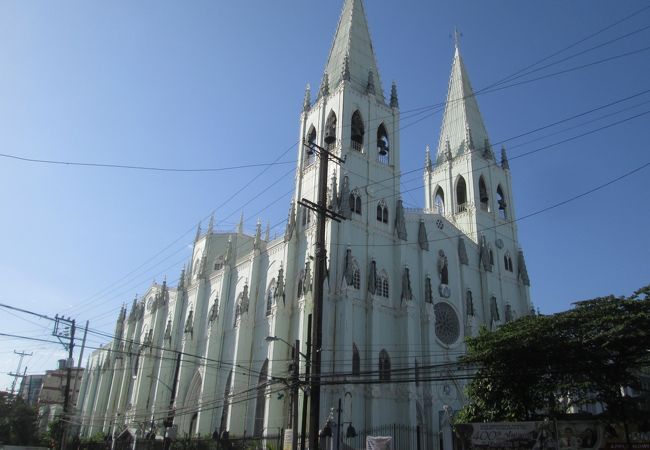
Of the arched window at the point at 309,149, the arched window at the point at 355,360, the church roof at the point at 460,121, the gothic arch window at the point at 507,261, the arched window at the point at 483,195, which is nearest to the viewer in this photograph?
the arched window at the point at 355,360

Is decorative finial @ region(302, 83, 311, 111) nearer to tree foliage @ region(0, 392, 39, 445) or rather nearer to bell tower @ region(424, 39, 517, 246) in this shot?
bell tower @ region(424, 39, 517, 246)

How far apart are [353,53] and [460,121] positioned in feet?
40.8

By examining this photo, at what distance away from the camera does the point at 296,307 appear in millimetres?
33219

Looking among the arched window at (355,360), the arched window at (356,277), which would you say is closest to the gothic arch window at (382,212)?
the arched window at (356,277)

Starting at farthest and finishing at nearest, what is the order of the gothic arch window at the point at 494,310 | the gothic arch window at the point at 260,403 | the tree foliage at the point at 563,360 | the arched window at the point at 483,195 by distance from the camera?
the arched window at the point at 483,195, the gothic arch window at the point at 494,310, the gothic arch window at the point at 260,403, the tree foliage at the point at 563,360

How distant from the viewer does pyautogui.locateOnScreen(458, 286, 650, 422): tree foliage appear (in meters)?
20.2

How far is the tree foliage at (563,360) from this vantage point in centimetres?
2025

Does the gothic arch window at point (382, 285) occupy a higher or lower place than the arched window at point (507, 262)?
lower

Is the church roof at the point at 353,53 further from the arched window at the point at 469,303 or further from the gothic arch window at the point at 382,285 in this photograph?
the arched window at the point at 469,303

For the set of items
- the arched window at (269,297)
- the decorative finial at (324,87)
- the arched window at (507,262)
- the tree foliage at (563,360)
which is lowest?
the tree foliage at (563,360)

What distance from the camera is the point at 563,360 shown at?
2152 cm

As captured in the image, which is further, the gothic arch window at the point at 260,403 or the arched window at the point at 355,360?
the gothic arch window at the point at 260,403

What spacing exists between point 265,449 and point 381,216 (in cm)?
1646

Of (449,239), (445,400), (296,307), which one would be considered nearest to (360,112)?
(449,239)
